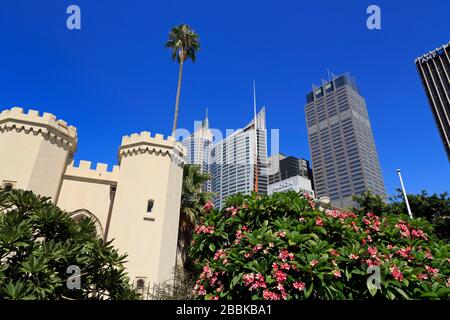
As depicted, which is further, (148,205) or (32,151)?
(148,205)

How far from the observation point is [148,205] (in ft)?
52.9

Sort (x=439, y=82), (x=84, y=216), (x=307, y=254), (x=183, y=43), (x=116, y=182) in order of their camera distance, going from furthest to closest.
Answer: (x=439, y=82) < (x=183, y=43) < (x=116, y=182) < (x=84, y=216) < (x=307, y=254)

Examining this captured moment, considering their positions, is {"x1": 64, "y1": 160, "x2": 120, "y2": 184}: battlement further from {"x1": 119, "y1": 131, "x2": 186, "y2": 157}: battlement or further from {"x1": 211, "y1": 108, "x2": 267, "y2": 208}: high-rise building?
{"x1": 211, "y1": 108, "x2": 267, "y2": 208}: high-rise building

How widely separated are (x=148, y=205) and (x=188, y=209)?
3.33 meters

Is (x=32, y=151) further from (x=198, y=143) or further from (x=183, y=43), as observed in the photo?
(x=198, y=143)

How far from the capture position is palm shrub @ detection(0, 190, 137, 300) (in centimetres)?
668

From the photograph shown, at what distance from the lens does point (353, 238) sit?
670 centimetres

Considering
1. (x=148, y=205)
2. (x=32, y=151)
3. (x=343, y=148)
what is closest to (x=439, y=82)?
(x=343, y=148)

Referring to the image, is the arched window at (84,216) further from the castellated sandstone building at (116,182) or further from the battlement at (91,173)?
the battlement at (91,173)

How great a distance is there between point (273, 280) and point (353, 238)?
8.54ft
